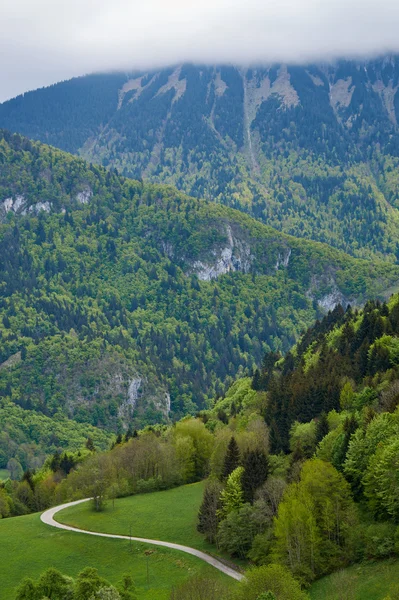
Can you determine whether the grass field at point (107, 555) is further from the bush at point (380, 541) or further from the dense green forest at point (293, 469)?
the bush at point (380, 541)

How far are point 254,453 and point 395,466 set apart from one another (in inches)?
934

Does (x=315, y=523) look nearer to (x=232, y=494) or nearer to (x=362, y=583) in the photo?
(x=362, y=583)

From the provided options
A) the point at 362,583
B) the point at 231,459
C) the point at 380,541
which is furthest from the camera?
the point at 231,459

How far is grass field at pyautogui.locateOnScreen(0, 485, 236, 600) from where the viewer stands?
90.0 metres

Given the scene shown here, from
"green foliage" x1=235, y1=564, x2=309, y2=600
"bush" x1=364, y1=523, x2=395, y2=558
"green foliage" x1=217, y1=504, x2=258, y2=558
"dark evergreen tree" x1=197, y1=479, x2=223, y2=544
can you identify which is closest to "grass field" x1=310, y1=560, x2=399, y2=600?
"bush" x1=364, y1=523, x2=395, y2=558

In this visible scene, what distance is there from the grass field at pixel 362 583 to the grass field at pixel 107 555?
11.6 meters

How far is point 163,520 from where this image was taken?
10856 centimetres

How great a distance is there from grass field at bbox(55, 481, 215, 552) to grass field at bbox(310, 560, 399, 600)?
22.0m

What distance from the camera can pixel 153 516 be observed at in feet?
364

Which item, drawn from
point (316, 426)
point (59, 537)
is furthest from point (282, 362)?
point (59, 537)

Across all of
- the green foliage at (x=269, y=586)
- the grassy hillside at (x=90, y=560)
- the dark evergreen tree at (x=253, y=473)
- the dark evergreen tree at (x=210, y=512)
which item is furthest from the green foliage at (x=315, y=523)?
the dark evergreen tree at (x=210, y=512)

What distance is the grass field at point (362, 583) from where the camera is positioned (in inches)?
2736

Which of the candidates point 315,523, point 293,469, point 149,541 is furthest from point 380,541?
point 149,541

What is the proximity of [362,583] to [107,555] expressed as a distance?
36594 mm
